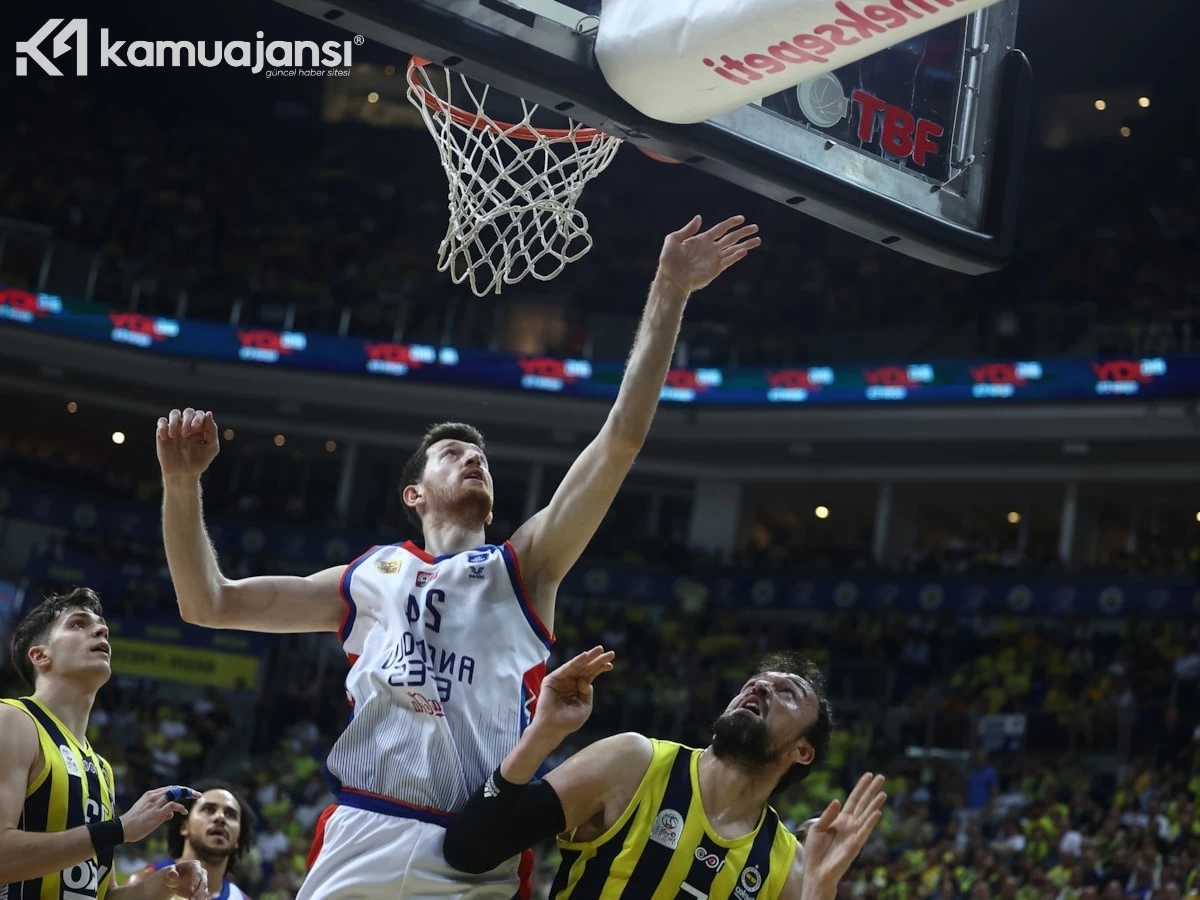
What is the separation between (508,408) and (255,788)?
293 inches

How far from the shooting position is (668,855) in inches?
157

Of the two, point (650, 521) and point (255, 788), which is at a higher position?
point (650, 521)

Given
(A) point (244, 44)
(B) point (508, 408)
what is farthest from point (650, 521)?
(A) point (244, 44)

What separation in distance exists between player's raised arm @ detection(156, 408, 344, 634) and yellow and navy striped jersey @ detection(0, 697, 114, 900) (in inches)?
31.7

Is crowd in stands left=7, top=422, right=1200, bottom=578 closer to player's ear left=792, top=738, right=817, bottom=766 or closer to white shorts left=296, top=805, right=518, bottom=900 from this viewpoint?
player's ear left=792, top=738, right=817, bottom=766

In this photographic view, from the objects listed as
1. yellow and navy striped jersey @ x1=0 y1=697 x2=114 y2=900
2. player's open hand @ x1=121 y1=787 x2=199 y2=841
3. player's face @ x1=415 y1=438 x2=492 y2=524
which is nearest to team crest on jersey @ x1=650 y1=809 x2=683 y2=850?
player's face @ x1=415 y1=438 x2=492 y2=524

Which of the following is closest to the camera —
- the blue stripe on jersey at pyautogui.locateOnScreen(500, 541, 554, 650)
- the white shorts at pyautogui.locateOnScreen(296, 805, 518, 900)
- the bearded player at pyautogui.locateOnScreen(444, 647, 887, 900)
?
the bearded player at pyautogui.locateOnScreen(444, 647, 887, 900)

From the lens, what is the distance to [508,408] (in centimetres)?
2248

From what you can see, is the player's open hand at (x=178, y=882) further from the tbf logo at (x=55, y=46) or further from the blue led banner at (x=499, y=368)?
the tbf logo at (x=55, y=46)

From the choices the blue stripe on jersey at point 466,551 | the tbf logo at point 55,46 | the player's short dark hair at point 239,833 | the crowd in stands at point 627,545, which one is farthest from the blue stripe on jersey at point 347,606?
the tbf logo at point 55,46

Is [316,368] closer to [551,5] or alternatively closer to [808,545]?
[808,545]

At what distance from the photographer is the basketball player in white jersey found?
12.2ft

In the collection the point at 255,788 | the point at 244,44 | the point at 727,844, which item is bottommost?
the point at 255,788

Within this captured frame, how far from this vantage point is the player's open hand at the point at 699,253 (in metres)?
3.95
